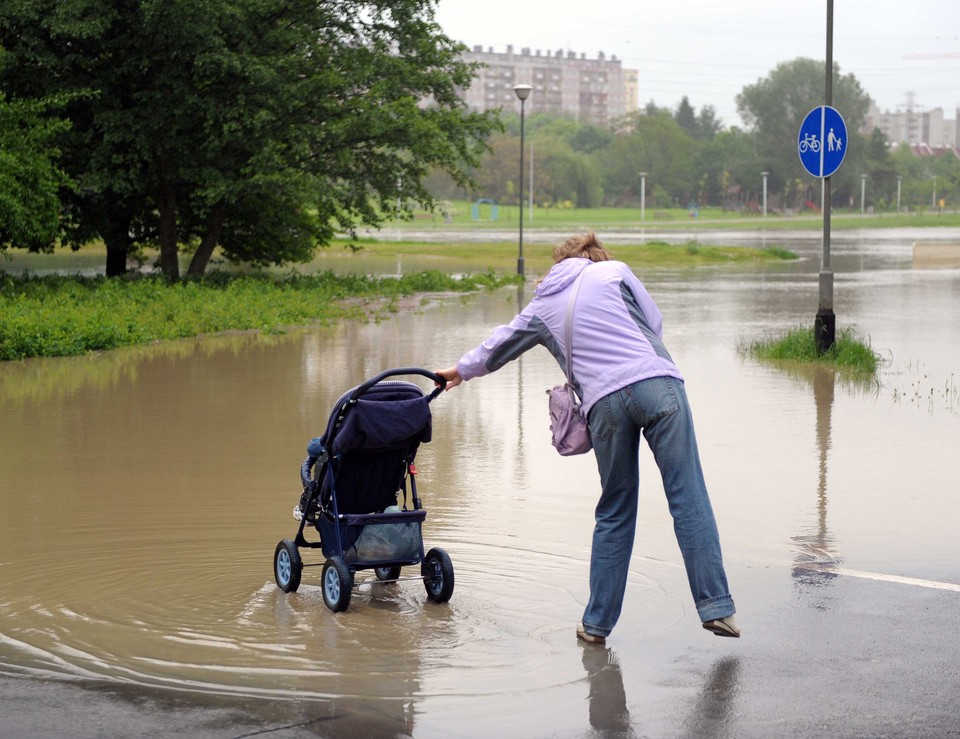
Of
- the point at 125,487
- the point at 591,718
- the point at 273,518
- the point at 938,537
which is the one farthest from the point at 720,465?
the point at 591,718

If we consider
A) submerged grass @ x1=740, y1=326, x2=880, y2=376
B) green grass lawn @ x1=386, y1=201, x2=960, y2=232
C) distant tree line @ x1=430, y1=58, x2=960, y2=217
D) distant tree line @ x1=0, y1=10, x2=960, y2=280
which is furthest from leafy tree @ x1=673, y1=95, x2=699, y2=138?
submerged grass @ x1=740, y1=326, x2=880, y2=376

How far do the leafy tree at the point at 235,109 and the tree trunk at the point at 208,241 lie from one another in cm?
5

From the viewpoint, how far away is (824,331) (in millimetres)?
15242

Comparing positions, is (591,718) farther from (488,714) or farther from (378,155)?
(378,155)

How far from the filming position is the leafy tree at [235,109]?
24.8m

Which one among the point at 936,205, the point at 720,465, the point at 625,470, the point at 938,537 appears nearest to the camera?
the point at 625,470

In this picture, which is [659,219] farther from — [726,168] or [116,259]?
[116,259]

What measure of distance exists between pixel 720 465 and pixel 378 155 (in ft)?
63.5

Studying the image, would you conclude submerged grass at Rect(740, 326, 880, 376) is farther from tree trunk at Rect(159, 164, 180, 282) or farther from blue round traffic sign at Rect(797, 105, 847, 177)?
tree trunk at Rect(159, 164, 180, 282)

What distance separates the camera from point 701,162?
457ft

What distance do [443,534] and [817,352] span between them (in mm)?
8856

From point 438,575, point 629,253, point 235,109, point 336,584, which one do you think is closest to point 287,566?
point 336,584

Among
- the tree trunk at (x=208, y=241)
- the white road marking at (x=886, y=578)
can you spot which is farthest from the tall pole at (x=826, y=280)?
the tree trunk at (x=208, y=241)

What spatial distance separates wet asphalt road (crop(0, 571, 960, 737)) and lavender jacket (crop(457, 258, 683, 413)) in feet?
3.60
